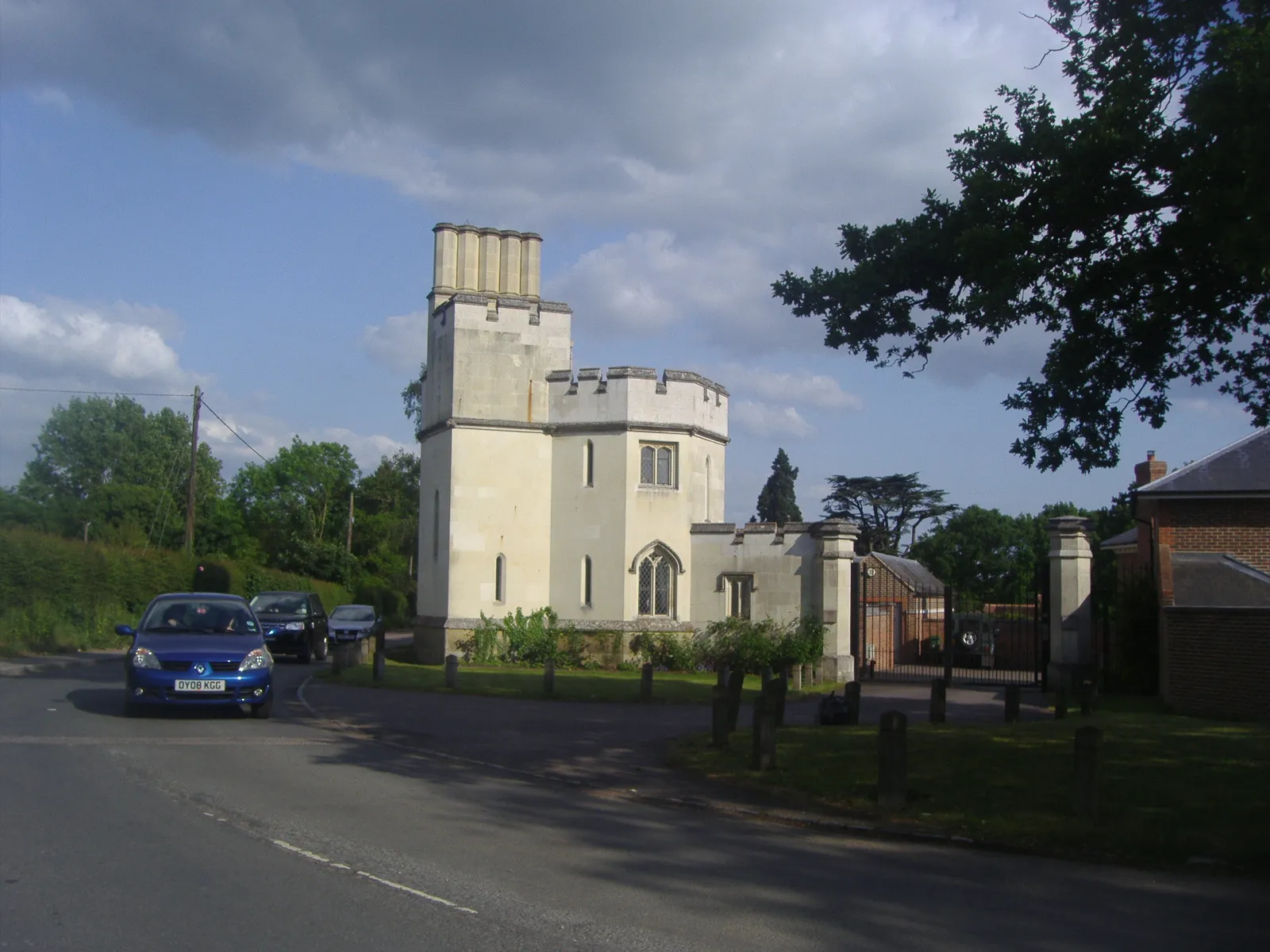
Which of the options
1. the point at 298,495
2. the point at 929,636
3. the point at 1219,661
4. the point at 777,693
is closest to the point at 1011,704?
the point at 777,693

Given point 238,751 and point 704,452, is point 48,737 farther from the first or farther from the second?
point 704,452

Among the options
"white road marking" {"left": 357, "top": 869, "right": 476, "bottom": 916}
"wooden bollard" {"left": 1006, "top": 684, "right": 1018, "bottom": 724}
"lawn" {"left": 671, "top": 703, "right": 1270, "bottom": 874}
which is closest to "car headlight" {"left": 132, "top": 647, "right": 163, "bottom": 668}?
"lawn" {"left": 671, "top": 703, "right": 1270, "bottom": 874}

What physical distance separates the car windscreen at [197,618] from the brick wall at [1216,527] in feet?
61.6

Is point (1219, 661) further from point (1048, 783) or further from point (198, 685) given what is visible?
point (198, 685)

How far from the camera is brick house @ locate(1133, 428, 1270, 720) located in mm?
18969

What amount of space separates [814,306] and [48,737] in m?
9.78

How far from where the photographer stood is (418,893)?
6715mm

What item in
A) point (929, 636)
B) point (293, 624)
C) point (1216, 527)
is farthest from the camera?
point (929, 636)

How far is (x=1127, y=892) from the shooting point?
748 cm

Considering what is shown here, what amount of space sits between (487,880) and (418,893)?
1.84 feet

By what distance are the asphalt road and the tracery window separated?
18.7 m

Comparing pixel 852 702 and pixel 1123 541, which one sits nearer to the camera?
pixel 852 702

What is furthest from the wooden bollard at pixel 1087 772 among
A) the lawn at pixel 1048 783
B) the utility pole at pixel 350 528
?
the utility pole at pixel 350 528

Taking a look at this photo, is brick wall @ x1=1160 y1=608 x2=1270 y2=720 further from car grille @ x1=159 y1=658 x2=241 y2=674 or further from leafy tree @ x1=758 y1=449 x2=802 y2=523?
leafy tree @ x1=758 y1=449 x2=802 y2=523
